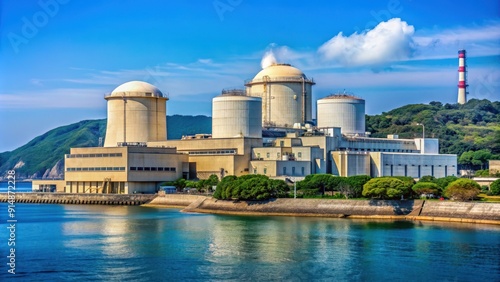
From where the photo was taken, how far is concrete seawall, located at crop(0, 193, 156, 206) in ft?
226

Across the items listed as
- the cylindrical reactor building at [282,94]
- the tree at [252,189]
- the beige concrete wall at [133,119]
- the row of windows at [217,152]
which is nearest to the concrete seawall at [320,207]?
the tree at [252,189]

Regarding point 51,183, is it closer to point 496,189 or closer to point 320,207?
point 320,207

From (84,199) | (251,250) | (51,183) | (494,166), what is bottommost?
(251,250)

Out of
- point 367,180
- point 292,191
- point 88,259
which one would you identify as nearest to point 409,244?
point 88,259

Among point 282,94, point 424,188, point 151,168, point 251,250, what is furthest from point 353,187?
point 282,94

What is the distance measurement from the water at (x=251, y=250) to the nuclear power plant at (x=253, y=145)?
19.1 metres

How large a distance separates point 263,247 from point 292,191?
23925 mm

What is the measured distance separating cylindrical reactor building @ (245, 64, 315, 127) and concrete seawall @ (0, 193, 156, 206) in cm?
1712

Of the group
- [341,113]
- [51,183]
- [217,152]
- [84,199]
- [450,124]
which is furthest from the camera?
[450,124]

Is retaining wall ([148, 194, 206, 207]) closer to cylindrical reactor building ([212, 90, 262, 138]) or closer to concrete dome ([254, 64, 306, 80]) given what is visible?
cylindrical reactor building ([212, 90, 262, 138])

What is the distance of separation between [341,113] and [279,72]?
7.70m

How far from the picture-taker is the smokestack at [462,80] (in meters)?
124

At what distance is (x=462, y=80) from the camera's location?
131500 mm

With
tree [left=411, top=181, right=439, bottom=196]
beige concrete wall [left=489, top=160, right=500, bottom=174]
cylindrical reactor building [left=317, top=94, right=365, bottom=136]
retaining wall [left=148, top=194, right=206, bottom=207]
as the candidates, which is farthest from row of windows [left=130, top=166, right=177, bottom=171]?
beige concrete wall [left=489, top=160, right=500, bottom=174]
